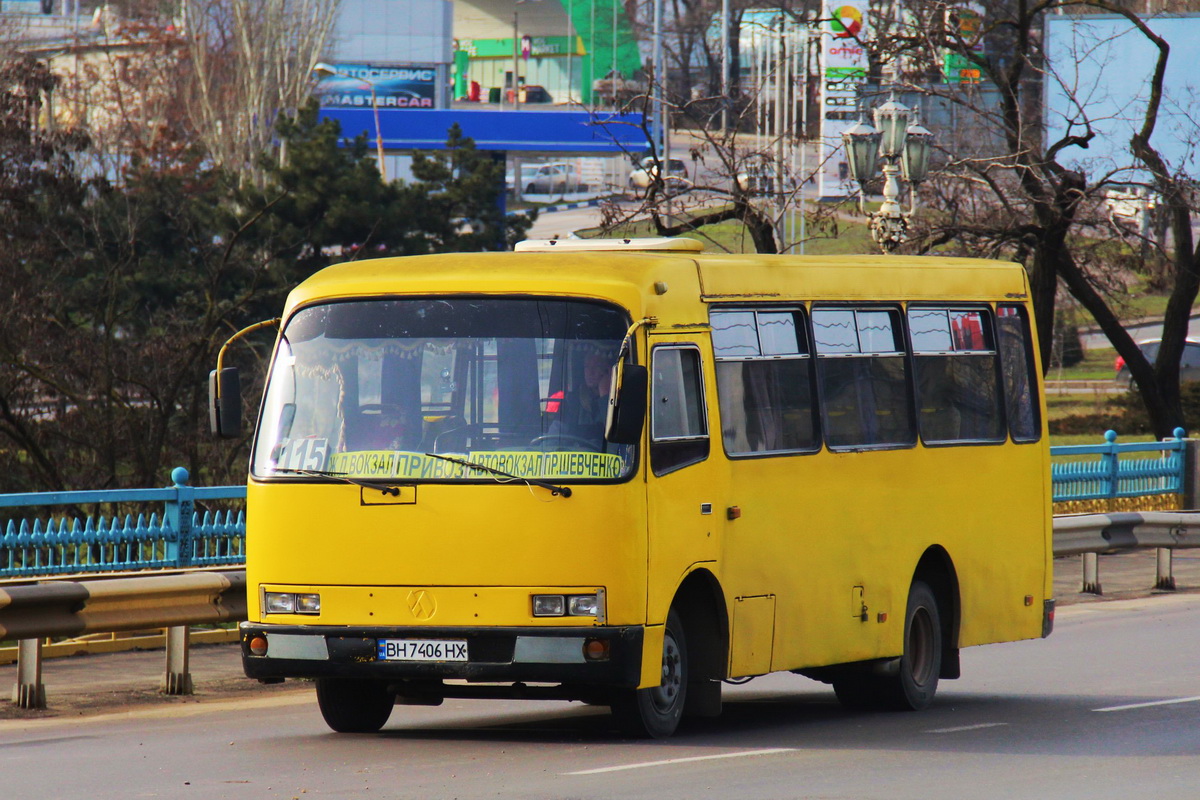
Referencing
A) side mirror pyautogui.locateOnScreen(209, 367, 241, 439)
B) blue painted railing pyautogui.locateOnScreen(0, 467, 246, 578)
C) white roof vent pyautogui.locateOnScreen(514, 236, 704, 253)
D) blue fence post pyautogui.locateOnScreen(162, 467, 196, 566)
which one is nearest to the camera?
side mirror pyautogui.locateOnScreen(209, 367, 241, 439)

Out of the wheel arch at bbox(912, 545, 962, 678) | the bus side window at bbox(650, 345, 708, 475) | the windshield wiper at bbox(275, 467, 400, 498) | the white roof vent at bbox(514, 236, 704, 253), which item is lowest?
the wheel arch at bbox(912, 545, 962, 678)

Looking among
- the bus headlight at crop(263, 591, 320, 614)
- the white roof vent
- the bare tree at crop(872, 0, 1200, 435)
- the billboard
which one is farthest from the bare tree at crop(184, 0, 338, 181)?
the bus headlight at crop(263, 591, 320, 614)

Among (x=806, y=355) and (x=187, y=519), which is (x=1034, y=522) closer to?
(x=806, y=355)

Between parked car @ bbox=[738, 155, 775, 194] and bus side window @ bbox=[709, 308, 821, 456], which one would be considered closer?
bus side window @ bbox=[709, 308, 821, 456]

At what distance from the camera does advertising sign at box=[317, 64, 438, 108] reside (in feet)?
254

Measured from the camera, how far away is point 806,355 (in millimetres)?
10812

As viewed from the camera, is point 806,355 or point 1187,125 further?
point 1187,125

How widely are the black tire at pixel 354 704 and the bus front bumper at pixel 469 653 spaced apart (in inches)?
29.1

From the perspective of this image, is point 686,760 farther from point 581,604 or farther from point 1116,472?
point 1116,472

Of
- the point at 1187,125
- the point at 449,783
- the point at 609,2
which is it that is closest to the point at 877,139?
the point at 449,783

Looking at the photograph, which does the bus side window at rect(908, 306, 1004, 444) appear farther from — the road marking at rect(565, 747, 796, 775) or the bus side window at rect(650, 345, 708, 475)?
the road marking at rect(565, 747, 796, 775)

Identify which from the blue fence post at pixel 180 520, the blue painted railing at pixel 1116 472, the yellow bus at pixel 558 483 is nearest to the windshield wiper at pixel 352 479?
the yellow bus at pixel 558 483

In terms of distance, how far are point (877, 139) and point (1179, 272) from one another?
13.8m

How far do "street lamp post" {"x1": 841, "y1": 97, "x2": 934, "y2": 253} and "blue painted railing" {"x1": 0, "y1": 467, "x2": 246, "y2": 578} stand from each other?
29.6 feet
